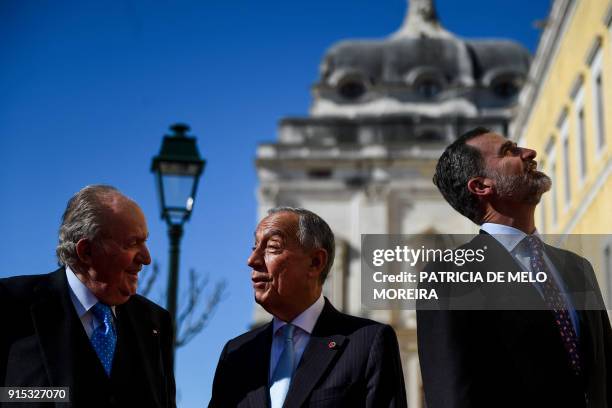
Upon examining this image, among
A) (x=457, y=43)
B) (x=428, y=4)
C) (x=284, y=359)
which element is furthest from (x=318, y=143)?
(x=284, y=359)

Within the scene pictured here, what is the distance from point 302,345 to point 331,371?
0.80ft

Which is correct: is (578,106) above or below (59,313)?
above

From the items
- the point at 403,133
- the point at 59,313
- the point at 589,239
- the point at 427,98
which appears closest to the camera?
the point at 59,313

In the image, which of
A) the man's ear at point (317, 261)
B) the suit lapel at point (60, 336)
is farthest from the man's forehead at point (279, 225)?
the suit lapel at point (60, 336)

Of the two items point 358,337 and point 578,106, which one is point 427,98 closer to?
point 578,106

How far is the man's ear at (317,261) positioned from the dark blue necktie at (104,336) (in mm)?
955

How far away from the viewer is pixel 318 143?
42906 mm

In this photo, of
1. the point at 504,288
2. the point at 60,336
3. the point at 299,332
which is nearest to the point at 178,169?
the point at 299,332

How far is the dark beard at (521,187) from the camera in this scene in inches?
169

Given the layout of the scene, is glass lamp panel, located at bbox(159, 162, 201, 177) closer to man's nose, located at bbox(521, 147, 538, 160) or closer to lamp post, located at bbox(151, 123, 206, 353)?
lamp post, located at bbox(151, 123, 206, 353)

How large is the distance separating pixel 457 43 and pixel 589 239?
34.1 m

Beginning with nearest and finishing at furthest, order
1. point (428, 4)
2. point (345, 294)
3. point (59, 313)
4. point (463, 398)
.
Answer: point (463, 398), point (59, 313), point (345, 294), point (428, 4)

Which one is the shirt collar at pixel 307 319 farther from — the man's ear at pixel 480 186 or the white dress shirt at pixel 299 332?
the man's ear at pixel 480 186

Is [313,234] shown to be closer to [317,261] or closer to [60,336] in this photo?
[317,261]
